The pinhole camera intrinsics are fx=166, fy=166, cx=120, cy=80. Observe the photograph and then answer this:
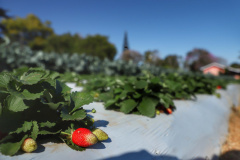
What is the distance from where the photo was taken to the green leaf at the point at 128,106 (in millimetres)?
1800

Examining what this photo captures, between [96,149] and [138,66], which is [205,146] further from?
[138,66]

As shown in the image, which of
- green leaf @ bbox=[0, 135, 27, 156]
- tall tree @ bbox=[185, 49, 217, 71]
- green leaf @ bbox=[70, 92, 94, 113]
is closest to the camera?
green leaf @ bbox=[0, 135, 27, 156]

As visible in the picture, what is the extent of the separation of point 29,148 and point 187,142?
1503 millimetres

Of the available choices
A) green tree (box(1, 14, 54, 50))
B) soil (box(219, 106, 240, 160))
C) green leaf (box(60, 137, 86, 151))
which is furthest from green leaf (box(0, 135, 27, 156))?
green tree (box(1, 14, 54, 50))

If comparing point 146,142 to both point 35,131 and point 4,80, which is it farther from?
point 4,80

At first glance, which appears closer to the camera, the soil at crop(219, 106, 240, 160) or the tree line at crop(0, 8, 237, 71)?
the soil at crop(219, 106, 240, 160)

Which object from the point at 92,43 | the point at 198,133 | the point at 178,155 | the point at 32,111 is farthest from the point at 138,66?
the point at 92,43

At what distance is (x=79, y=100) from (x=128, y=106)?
0.81 m

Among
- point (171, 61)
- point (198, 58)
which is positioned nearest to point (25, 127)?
point (171, 61)

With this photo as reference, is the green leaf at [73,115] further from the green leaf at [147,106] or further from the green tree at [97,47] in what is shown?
the green tree at [97,47]

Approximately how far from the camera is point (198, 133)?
2090mm

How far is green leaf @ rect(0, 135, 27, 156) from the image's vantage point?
80 centimetres

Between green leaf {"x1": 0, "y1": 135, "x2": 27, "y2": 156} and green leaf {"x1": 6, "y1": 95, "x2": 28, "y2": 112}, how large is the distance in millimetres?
170

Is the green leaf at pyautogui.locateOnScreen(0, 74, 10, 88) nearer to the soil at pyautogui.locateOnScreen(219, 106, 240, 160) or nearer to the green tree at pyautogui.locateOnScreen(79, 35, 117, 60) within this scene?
the soil at pyautogui.locateOnScreen(219, 106, 240, 160)
